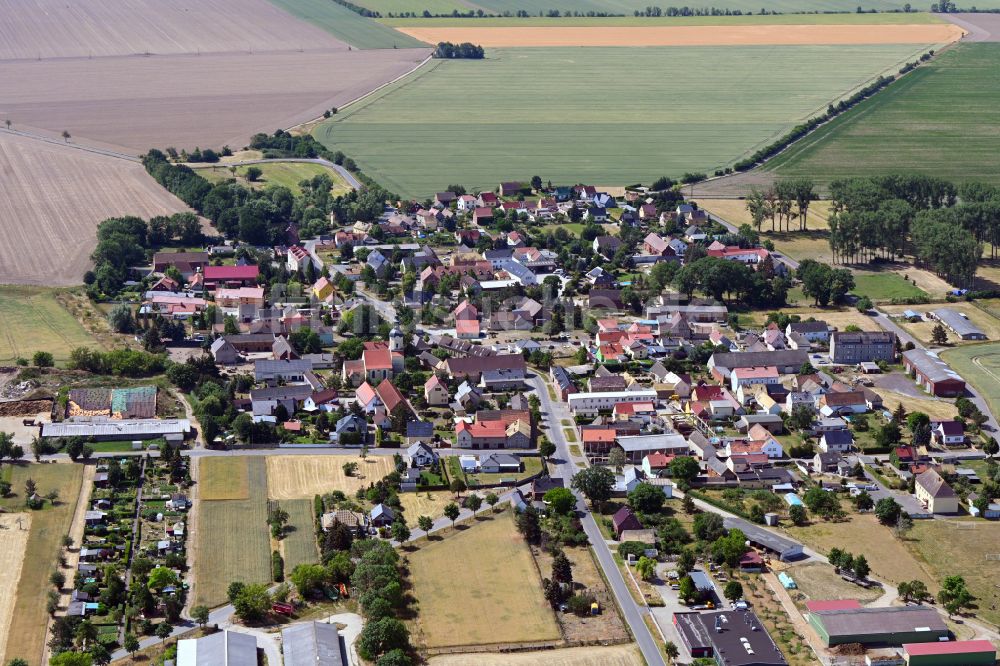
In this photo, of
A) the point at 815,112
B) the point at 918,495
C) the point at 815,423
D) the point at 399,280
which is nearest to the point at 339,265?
the point at 399,280

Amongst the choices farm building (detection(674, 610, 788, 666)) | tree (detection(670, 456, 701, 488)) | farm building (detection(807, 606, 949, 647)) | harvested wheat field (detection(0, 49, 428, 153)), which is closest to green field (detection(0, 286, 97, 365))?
tree (detection(670, 456, 701, 488))

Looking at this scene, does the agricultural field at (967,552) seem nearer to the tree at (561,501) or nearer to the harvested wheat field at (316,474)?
the tree at (561,501)

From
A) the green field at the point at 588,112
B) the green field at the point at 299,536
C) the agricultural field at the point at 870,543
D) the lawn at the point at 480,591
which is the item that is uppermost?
the green field at the point at 588,112

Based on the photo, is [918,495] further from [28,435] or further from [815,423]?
[28,435]

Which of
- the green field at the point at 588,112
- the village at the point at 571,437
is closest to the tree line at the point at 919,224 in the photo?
the village at the point at 571,437

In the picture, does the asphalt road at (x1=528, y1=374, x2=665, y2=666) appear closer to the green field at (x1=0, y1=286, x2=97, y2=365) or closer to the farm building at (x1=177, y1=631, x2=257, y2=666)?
the farm building at (x1=177, y1=631, x2=257, y2=666)

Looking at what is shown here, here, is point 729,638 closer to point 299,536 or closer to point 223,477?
point 299,536
